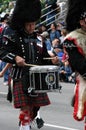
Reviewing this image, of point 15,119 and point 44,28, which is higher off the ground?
point 44,28

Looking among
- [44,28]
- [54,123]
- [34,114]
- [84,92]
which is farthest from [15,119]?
[44,28]

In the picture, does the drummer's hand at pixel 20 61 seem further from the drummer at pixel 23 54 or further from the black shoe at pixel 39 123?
the black shoe at pixel 39 123

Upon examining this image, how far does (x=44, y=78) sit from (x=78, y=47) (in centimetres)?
158

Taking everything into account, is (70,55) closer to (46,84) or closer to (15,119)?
(46,84)

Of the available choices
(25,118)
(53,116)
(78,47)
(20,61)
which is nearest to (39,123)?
(25,118)

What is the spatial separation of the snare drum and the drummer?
31 cm

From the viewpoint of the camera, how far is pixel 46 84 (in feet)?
23.0

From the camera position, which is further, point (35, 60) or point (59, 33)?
point (59, 33)

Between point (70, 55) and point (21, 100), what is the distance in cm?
209

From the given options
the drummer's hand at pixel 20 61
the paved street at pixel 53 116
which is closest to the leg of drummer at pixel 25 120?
the drummer's hand at pixel 20 61

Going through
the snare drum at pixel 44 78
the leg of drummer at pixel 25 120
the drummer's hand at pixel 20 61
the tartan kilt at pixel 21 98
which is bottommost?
the leg of drummer at pixel 25 120

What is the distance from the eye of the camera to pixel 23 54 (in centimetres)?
748

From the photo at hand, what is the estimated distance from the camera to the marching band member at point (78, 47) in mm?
5457

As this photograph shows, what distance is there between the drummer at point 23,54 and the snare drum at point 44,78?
0.31 meters
